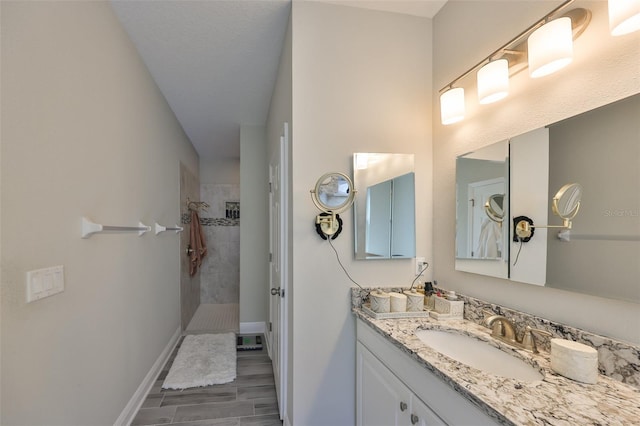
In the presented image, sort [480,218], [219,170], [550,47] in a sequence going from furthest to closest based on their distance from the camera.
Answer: [219,170] → [480,218] → [550,47]

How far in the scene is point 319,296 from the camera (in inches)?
70.4

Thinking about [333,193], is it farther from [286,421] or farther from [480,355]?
[286,421]

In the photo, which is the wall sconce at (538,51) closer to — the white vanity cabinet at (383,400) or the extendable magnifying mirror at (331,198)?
the extendable magnifying mirror at (331,198)

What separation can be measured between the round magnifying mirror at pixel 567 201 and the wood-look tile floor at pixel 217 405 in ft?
7.03

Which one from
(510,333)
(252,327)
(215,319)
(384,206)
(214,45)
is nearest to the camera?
(510,333)

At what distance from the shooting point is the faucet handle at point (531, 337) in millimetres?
1178

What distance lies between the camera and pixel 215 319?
464 centimetres

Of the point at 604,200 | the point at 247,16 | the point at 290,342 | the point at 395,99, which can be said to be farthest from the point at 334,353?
the point at 247,16

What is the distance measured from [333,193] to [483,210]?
0.78 m

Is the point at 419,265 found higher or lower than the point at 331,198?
lower

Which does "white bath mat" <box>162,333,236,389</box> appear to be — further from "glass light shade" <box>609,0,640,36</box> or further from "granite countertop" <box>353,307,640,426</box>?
"glass light shade" <box>609,0,640,36</box>

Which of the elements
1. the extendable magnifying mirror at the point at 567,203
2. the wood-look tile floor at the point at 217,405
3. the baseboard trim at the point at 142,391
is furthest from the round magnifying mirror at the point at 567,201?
the baseboard trim at the point at 142,391

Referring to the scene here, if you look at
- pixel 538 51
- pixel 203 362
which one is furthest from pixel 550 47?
pixel 203 362

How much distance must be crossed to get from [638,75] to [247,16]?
1.93 meters
